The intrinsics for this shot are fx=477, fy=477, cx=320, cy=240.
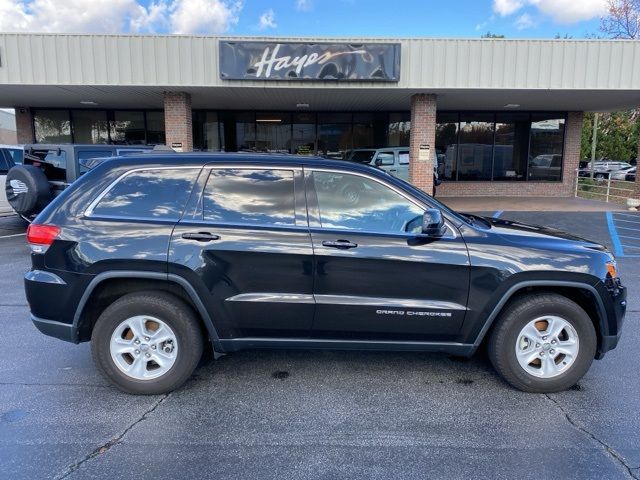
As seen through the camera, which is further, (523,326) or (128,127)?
(128,127)

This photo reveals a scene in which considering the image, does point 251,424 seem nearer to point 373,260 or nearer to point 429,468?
point 429,468

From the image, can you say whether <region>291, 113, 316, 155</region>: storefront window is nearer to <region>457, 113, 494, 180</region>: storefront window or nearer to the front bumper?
<region>457, 113, 494, 180</region>: storefront window

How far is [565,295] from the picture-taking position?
3.71m

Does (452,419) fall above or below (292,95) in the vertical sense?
below

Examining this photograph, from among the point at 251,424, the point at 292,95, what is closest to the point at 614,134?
the point at 292,95

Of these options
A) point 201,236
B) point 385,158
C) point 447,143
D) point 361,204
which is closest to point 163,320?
point 201,236

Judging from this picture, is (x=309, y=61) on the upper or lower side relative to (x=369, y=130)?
upper

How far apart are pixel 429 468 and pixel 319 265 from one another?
4.86ft

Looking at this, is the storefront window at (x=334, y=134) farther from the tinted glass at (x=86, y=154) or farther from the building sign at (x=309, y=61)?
the tinted glass at (x=86, y=154)

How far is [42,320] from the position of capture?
3.60 meters

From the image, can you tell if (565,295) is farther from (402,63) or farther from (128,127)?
(128,127)

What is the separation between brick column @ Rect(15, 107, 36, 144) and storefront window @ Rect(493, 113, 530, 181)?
18000 mm

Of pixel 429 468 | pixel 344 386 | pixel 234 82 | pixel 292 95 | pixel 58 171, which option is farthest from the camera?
pixel 292 95

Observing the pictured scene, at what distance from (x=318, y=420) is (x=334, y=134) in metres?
16.7
